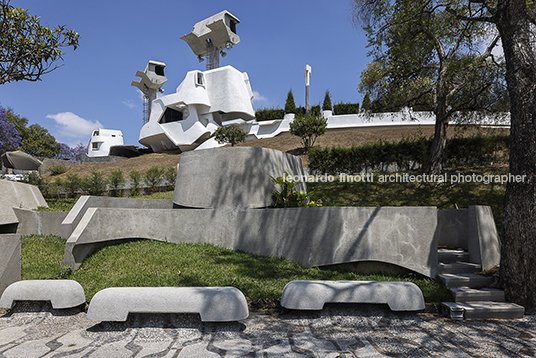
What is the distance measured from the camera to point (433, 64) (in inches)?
498

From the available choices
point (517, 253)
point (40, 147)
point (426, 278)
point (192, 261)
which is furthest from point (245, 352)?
point (40, 147)

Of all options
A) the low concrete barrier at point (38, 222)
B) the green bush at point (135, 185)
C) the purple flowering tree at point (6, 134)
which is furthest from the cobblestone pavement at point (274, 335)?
the purple flowering tree at point (6, 134)

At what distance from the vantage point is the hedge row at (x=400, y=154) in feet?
45.5

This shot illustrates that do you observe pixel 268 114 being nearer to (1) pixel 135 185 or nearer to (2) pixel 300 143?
(2) pixel 300 143

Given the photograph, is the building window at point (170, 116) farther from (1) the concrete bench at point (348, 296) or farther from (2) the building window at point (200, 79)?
(1) the concrete bench at point (348, 296)

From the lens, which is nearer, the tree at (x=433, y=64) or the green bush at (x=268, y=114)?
the tree at (x=433, y=64)

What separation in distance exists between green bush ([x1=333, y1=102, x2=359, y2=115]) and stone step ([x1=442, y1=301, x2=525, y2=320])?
112ft

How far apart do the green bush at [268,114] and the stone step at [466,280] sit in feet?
115

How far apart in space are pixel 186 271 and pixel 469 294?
4.59m

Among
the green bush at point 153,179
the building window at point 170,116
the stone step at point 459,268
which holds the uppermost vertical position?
the building window at point 170,116

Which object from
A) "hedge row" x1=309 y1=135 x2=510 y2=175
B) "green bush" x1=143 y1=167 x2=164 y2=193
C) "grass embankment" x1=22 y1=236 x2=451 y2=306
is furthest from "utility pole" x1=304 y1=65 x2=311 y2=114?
"grass embankment" x1=22 y1=236 x2=451 y2=306

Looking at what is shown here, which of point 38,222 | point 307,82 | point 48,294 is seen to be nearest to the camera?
point 48,294

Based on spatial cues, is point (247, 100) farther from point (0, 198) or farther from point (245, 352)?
point (245, 352)

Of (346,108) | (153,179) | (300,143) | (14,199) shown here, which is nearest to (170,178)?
(153,179)
